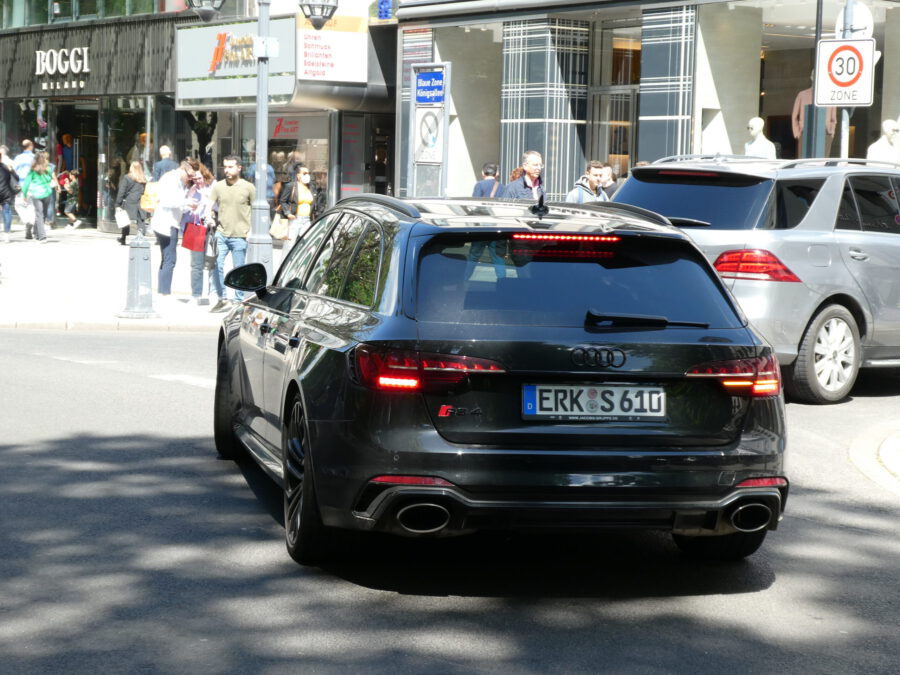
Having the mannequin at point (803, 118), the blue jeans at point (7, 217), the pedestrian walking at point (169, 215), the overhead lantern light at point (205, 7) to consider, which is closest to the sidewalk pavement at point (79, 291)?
the pedestrian walking at point (169, 215)

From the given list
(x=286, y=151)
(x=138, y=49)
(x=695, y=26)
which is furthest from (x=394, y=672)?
(x=138, y=49)

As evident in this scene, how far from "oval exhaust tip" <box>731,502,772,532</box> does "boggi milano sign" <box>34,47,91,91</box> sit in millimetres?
34571

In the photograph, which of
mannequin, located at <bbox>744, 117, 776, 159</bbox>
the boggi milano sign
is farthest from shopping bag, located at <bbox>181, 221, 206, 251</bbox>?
the boggi milano sign

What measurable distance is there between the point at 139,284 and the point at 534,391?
12345mm

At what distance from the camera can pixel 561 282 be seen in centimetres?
575

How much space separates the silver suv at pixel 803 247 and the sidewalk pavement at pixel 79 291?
7.30m

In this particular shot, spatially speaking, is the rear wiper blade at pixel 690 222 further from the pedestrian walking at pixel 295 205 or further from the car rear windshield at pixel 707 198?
the pedestrian walking at pixel 295 205

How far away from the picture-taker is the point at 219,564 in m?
6.24

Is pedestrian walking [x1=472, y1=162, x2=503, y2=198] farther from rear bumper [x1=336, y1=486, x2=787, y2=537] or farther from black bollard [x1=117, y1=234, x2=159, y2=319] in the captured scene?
rear bumper [x1=336, y1=486, x2=787, y2=537]

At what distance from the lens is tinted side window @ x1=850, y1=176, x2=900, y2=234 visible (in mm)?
11867

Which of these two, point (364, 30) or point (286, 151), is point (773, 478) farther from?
point (286, 151)

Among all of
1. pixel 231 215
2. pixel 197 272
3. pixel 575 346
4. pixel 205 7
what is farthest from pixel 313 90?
pixel 575 346

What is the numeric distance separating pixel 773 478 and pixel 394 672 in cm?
176

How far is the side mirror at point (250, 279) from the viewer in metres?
7.78
